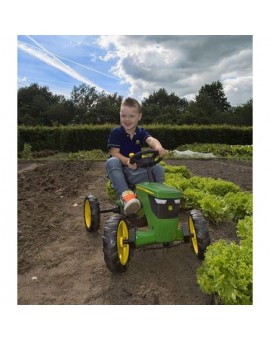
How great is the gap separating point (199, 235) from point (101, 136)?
47.0 ft

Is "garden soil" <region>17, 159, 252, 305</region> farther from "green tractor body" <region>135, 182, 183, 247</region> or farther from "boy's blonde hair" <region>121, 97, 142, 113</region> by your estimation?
"boy's blonde hair" <region>121, 97, 142, 113</region>

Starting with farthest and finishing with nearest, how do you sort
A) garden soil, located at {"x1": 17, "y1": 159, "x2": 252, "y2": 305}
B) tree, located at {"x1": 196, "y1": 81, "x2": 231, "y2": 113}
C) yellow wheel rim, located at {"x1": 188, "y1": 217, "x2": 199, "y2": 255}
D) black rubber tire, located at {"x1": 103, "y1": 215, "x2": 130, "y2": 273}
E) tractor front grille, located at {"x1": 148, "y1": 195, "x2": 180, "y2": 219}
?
tree, located at {"x1": 196, "y1": 81, "x2": 231, "y2": 113}
yellow wheel rim, located at {"x1": 188, "y1": 217, "x2": 199, "y2": 255}
tractor front grille, located at {"x1": 148, "y1": 195, "x2": 180, "y2": 219}
black rubber tire, located at {"x1": 103, "y1": 215, "x2": 130, "y2": 273}
garden soil, located at {"x1": 17, "y1": 159, "x2": 252, "y2": 305}

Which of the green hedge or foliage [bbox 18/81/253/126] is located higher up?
foliage [bbox 18/81/253/126]

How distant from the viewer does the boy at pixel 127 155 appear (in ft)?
12.2

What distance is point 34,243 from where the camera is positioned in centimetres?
435

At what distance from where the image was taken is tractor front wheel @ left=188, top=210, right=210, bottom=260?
3314mm

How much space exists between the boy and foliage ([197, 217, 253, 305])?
1.02 metres

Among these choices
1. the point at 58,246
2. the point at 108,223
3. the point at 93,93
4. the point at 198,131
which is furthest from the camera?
the point at 198,131

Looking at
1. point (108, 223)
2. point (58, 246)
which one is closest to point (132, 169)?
point (108, 223)

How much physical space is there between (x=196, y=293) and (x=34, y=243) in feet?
7.20

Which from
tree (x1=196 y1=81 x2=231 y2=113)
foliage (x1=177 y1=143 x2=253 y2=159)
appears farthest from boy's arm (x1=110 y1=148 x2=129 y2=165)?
tree (x1=196 y1=81 x2=231 y2=113)

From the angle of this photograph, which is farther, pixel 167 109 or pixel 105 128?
pixel 167 109

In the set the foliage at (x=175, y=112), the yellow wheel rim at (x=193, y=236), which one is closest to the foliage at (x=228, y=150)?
the foliage at (x=175, y=112)
